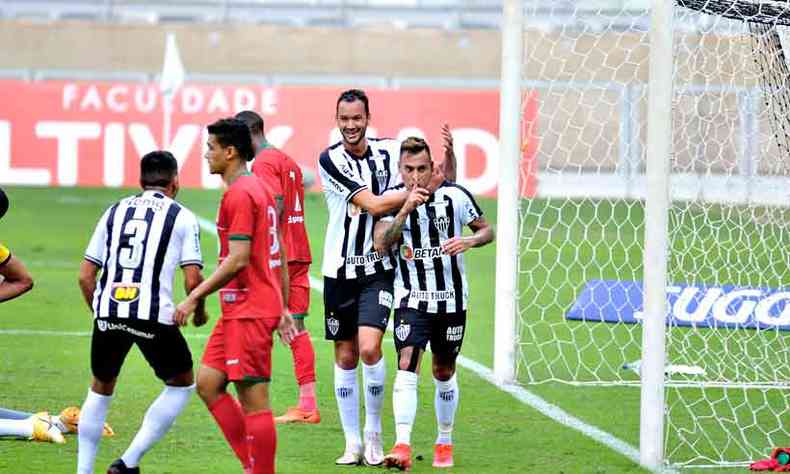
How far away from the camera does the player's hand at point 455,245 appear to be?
283 inches

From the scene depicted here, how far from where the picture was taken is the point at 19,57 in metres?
37.5

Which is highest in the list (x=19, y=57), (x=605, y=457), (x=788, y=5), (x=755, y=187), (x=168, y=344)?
(x=19, y=57)

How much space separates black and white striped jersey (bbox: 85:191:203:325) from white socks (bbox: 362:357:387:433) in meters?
1.39

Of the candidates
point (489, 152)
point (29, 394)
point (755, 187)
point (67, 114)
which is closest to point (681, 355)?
point (755, 187)

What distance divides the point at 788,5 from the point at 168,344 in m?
4.10

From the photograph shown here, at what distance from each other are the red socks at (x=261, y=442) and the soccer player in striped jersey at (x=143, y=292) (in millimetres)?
413

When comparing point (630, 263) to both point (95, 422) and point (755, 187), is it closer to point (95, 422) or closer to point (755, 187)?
point (755, 187)

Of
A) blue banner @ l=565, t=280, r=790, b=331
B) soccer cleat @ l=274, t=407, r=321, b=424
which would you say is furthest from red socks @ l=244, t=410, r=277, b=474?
blue banner @ l=565, t=280, r=790, b=331

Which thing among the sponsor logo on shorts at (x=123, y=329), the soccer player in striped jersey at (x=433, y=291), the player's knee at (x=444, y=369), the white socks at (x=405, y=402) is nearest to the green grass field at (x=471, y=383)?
the white socks at (x=405, y=402)

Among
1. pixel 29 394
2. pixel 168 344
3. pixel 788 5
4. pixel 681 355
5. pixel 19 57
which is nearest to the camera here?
pixel 168 344

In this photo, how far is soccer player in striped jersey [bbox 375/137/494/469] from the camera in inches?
284

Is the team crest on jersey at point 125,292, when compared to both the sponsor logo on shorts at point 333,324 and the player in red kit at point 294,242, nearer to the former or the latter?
the sponsor logo on shorts at point 333,324

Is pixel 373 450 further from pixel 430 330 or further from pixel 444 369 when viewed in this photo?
pixel 430 330

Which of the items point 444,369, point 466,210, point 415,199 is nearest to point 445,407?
point 444,369
